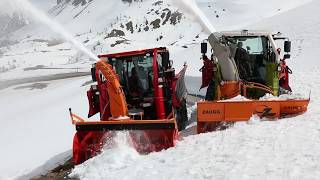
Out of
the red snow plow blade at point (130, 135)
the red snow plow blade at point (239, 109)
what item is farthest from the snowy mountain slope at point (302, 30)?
the red snow plow blade at point (130, 135)

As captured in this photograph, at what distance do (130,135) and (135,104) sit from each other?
2.12 meters

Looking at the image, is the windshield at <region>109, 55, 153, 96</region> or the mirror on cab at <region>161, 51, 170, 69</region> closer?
the mirror on cab at <region>161, 51, 170, 69</region>

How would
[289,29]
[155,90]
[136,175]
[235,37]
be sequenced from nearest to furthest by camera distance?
[136,175] < [155,90] < [235,37] < [289,29]

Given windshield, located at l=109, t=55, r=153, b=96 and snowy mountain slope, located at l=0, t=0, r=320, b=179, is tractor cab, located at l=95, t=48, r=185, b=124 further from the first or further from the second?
snowy mountain slope, located at l=0, t=0, r=320, b=179

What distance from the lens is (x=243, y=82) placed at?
11.9 m

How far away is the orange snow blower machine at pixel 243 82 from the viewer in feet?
33.1

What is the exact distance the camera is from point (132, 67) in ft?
37.7

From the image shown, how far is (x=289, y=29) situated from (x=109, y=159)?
2838 cm

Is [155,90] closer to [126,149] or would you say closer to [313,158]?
[126,149]

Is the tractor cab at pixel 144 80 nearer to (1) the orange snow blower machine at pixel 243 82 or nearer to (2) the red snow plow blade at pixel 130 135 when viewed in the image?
(1) the orange snow blower machine at pixel 243 82

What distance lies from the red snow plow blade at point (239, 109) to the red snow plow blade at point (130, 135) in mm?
1030

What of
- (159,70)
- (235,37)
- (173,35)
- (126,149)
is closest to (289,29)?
(235,37)

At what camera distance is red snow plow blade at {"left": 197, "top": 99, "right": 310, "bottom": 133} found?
33.0ft

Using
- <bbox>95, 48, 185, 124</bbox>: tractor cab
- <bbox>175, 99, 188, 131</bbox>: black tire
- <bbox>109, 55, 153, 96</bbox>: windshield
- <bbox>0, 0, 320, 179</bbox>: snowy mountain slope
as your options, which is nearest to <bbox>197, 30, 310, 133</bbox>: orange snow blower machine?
<bbox>0, 0, 320, 179</bbox>: snowy mountain slope
